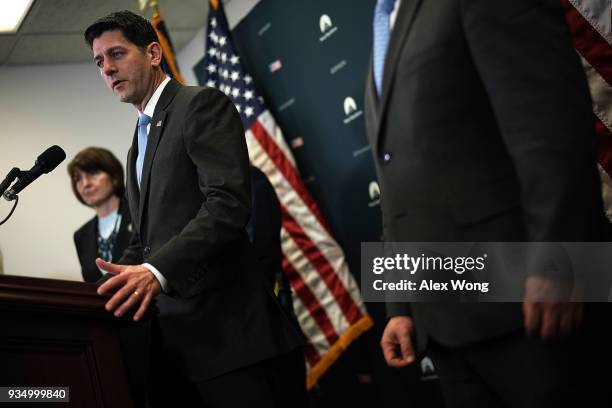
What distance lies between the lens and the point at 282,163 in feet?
14.3

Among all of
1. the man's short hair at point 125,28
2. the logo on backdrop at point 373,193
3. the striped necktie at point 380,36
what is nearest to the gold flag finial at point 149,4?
the logo on backdrop at point 373,193

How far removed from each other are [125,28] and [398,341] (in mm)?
1236

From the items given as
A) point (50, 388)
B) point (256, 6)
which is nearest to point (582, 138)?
point (50, 388)

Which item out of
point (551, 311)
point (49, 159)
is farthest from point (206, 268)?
point (551, 311)

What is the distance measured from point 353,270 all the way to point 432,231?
2868 millimetres

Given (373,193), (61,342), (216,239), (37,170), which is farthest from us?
(373,193)

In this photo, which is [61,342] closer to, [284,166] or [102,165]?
[102,165]

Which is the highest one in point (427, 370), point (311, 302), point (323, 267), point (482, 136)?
point (482, 136)

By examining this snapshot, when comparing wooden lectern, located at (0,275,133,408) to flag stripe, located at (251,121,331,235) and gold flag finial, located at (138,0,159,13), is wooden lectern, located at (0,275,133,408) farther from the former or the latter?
gold flag finial, located at (138,0,159,13)

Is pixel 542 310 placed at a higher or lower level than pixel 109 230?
lower

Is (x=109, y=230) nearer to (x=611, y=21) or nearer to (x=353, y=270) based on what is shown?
(x=353, y=270)

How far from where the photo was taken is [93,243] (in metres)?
3.92

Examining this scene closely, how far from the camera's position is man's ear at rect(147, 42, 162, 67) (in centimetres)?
225

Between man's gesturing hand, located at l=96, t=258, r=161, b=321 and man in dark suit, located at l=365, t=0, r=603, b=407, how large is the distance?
0.62 meters
